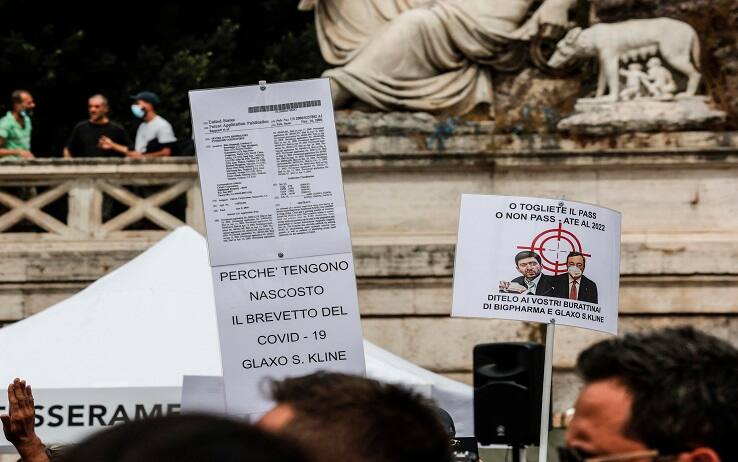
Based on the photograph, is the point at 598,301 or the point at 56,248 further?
the point at 56,248

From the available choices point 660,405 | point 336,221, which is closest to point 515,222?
point 336,221

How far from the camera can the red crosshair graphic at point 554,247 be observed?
20.4ft

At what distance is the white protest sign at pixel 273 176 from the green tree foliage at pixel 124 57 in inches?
559

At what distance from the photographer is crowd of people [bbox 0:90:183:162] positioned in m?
12.6

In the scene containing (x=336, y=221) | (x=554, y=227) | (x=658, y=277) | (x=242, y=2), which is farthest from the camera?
(x=242, y=2)

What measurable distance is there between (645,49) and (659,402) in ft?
29.9

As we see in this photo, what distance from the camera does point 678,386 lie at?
2637 mm

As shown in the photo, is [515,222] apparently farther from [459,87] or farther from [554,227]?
[459,87]

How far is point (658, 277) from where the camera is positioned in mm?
11438

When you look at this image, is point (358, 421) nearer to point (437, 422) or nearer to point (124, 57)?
point (437, 422)

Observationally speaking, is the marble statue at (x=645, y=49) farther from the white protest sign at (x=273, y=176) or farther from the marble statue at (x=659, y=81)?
the white protest sign at (x=273, y=176)

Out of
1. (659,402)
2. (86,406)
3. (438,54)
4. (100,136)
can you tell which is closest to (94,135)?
(100,136)

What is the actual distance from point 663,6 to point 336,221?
6574mm

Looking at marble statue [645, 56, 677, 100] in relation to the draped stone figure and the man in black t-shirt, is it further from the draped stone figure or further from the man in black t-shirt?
the man in black t-shirt
